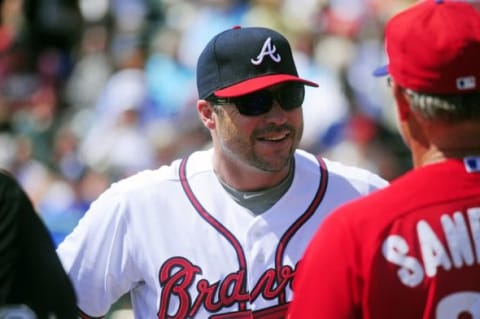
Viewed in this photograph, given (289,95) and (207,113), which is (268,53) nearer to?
(289,95)

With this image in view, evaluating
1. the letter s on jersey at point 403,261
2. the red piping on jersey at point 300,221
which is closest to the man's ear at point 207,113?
the red piping on jersey at point 300,221

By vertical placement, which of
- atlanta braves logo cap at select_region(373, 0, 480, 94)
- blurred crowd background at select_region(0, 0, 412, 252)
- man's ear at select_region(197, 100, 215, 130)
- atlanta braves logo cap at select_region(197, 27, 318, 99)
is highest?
atlanta braves logo cap at select_region(373, 0, 480, 94)

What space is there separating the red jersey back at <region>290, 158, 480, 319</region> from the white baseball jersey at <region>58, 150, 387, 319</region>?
4.28 ft

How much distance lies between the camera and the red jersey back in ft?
9.82

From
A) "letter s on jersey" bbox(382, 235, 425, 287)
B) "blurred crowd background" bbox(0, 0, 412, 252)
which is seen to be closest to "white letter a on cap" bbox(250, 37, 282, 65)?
"letter s on jersey" bbox(382, 235, 425, 287)

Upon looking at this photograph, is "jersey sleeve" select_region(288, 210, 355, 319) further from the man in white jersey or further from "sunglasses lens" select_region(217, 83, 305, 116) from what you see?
"sunglasses lens" select_region(217, 83, 305, 116)

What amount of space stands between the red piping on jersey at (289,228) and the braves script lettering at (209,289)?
0.02 metres

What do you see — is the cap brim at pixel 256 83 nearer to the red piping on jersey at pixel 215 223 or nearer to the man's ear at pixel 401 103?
the red piping on jersey at pixel 215 223

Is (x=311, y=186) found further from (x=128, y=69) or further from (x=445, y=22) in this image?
(x=128, y=69)

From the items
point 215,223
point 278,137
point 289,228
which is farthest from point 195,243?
point 278,137

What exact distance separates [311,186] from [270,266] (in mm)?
370

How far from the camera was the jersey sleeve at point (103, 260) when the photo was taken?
4531mm

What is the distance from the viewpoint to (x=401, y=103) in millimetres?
3150

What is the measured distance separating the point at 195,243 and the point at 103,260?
0.35 meters
